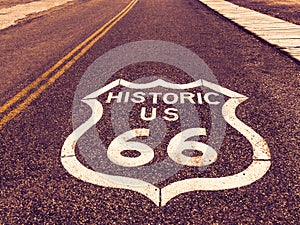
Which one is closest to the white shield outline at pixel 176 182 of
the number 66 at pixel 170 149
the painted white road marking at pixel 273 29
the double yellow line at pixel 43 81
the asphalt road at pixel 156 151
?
the asphalt road at pixel 156 151

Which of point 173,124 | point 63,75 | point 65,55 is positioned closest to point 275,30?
point 65,55

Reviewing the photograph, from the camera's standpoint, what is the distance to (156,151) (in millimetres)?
3143

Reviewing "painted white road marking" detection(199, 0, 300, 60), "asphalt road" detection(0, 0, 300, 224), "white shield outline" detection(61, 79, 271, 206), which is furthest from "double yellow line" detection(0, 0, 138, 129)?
"painted white road marking" detection(199, 0, 300, 60)

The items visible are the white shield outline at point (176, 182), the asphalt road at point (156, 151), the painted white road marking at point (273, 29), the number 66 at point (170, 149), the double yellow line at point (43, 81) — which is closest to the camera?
the asphalt road at point (156, 151)

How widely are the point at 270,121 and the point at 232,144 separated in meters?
0.72

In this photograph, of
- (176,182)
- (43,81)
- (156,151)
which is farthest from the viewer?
(43,81)

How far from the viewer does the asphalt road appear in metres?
2.36

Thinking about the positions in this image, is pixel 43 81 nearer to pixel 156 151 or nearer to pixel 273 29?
pixel 156 151

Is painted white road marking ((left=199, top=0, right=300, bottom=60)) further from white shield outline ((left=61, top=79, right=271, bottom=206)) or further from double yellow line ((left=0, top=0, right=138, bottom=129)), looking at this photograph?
double yellow line ((left=0, top=0, right=138, bottom=129))

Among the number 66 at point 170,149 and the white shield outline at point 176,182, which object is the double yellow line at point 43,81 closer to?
the white shield outline at point 176,182

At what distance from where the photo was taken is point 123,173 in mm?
2824

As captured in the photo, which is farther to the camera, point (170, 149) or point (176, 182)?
point (170, 149)

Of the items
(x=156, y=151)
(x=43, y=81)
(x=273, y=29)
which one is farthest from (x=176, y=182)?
(x=273, y=29)

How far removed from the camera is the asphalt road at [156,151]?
2359 mm
